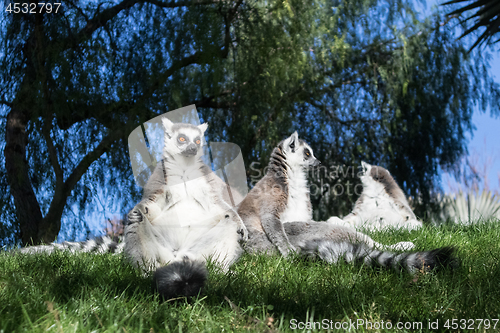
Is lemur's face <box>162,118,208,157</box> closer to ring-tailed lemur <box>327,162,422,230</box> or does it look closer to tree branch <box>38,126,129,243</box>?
ring-tailed lemur <box>327,162,422,230</box>

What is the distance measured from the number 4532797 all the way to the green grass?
589 centimetres

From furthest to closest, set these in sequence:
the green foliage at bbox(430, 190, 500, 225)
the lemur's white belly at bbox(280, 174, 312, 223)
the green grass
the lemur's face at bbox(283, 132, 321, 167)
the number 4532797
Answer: the number 4532797 < the green foliage at bbox(430, 190, 500, 225) < the lemur's face at bbox(283, 132, 321, 167) < the lemur's white belly at bbox(280, 174, 312, 223) < the green grass

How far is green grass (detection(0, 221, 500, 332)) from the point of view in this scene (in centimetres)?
161

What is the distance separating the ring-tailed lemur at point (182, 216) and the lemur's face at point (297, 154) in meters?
1.11

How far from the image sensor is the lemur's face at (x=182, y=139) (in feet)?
8.16

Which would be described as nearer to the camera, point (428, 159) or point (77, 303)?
point (77, 303)

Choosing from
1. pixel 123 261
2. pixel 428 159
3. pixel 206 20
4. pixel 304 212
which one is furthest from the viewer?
pixel 428 159

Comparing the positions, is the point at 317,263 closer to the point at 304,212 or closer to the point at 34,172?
the point at 304,212

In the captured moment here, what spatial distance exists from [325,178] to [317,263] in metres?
4.94

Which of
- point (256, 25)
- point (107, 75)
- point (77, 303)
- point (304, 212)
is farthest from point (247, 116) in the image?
point (77, 303)

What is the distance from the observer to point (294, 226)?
3287 millimetres

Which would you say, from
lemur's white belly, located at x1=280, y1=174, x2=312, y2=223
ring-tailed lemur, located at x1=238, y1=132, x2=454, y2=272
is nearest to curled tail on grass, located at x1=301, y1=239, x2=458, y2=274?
ring-tailed lemur, located at x1=238, y1=132, x2=454, y2=272

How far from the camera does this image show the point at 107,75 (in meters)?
6.82

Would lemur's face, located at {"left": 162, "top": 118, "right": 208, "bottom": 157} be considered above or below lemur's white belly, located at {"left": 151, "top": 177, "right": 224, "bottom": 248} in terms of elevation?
above
